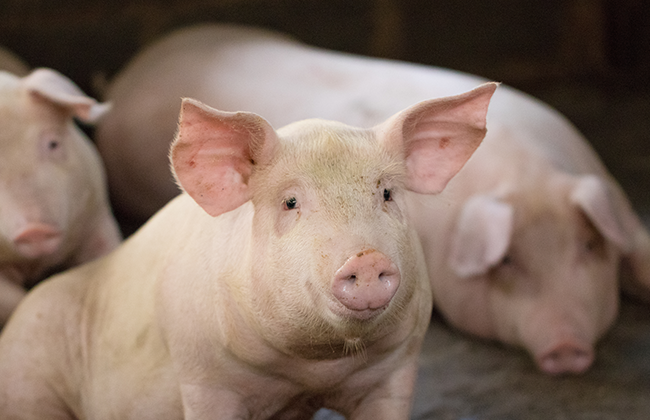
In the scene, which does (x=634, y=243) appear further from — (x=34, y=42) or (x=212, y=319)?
(x=34, y=42)

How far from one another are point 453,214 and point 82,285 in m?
1.32

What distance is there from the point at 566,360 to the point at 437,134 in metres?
1.25

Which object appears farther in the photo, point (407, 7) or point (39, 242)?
point (407, 7)

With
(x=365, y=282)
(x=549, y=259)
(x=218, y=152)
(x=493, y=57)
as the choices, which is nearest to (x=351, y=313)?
(x=365, y=282)

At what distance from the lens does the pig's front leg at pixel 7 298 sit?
248 cm

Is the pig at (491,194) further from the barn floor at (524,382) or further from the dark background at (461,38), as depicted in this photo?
the dark background at (461,38)

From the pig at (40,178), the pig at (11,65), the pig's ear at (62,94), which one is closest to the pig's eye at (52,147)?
the pig at (40,178)

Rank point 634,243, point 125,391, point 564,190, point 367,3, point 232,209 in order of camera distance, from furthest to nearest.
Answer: point 367,3, point 634,243, point 564,190, point 125,391, point 232,209

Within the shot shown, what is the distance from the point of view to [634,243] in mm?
2779

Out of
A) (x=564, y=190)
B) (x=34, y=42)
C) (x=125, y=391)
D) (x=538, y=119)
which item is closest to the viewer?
(x=125, y=391)

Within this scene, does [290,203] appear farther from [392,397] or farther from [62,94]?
[62,94]

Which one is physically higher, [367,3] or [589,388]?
[367,3]

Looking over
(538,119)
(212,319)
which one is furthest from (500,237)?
(212,319)

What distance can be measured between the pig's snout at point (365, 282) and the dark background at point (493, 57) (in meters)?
1.09
